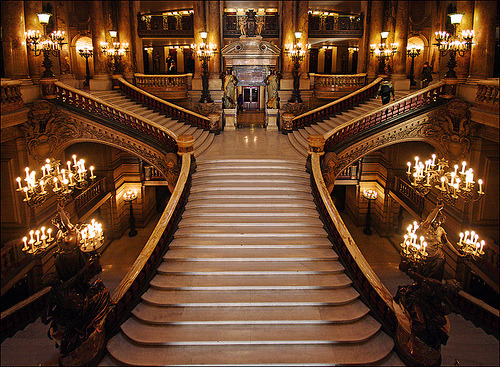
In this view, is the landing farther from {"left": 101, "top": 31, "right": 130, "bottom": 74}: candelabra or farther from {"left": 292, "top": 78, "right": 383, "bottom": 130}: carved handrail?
{"left": 101, "top": 31, "right": 130, "bottom": 74}: candelabra

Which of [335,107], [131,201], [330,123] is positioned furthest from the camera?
[131,201]

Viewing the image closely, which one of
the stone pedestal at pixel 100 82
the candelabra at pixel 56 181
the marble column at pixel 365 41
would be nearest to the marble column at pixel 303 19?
the marble column at pixel 365 41

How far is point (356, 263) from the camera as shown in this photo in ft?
26.0

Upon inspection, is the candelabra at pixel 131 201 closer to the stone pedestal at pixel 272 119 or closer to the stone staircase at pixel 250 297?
the stone pedestal at pixel 272 119

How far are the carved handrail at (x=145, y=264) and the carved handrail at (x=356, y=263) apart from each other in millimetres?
3563

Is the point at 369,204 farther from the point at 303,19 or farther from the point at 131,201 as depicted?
the point at 131,201

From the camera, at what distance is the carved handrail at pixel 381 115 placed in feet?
40.6

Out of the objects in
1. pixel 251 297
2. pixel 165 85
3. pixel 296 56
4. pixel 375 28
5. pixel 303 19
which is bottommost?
pixel 251 297

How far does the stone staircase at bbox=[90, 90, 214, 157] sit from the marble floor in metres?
0.41

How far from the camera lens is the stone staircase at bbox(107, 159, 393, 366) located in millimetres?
6578

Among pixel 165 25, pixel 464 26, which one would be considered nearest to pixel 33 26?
pixel 165 25

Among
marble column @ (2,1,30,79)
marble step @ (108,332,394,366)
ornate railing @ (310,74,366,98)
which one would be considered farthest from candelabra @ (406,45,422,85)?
marble column @ (2,1,30,79)

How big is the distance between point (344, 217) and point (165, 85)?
10638 millimetres

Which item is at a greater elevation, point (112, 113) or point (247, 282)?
point (112, 113)
